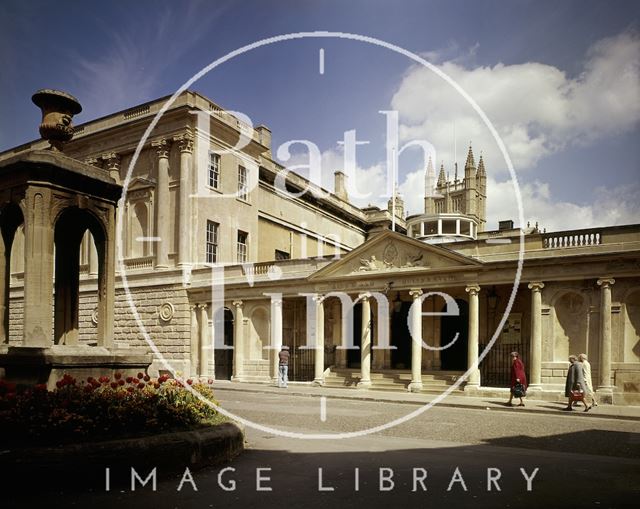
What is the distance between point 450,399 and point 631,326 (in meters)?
6.49

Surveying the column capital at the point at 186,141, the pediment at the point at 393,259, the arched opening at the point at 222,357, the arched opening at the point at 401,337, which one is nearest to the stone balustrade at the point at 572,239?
the pediment at the point at 393,259

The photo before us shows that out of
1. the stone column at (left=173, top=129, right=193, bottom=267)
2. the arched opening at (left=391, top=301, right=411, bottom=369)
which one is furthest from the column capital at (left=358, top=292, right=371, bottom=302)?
the stone column at (left=173, top=129, right=193, bottom=267)

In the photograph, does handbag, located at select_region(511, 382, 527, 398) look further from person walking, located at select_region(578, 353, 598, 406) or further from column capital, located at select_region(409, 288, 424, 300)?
column capital, located at select_region(409, 288, 424, 300)

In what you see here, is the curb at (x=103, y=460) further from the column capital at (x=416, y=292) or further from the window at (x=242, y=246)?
the window at (x=242, y=246)

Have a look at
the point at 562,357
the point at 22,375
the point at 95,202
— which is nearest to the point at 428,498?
the point at 22,375

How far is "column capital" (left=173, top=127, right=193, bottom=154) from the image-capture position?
92.2 feet

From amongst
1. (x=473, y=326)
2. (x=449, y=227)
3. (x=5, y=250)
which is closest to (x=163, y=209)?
(x=473, y=326)

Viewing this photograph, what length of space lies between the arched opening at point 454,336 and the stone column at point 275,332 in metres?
7.35

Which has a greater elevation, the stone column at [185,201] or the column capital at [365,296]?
the stone column at [185,201]

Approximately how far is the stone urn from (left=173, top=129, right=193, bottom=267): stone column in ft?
59.5

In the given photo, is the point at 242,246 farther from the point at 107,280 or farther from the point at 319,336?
the point at 107,280

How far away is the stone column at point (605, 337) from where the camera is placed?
713 inches

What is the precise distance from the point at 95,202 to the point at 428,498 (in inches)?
297

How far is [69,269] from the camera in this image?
10.7 meters
